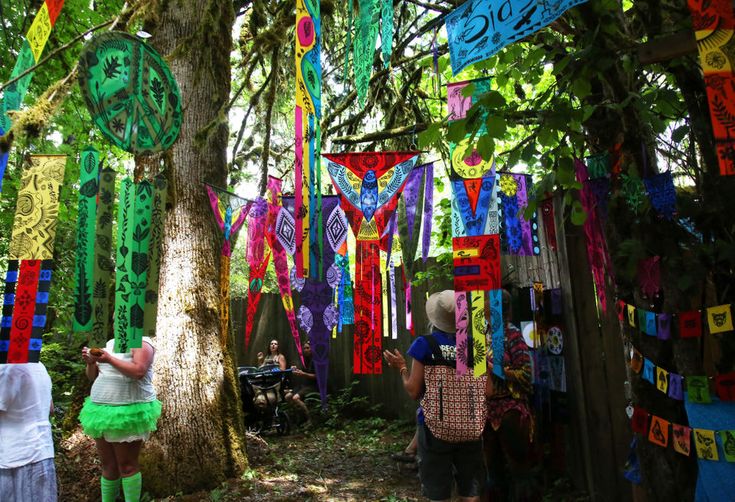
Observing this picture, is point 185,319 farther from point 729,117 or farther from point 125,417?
point 729,117

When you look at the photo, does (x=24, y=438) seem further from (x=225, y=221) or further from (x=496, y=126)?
(x=496, y=126)

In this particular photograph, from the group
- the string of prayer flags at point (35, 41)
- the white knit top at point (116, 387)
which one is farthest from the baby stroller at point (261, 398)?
the string of prayer flags at point (35, 41)

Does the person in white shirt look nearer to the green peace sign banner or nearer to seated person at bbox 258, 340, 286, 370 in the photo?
the green peace sign banner

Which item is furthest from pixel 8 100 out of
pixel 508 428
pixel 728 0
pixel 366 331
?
pixel 508 428

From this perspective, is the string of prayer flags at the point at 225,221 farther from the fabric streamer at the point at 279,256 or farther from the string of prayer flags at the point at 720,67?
the string of prayer flags at the point at 720,67

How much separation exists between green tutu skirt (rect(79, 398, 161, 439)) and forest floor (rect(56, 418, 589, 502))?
86cm

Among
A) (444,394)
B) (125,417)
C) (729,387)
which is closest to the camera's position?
(729,387)

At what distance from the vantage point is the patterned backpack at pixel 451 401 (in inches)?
104

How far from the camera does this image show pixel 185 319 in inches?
153

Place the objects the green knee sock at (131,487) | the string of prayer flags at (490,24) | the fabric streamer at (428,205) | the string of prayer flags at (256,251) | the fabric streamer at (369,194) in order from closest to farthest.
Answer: the string of prayer flags at (490,24), the green knee sock at (131,487), the fabric streamer at (369,194), the fabric streamer at (428,205), the string of prayer flags at (256,251)

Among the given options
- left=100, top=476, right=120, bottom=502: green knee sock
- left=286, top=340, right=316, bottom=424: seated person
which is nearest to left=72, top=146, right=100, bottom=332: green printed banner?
left=100, top=476, right=120, bottom=502: green knee sock

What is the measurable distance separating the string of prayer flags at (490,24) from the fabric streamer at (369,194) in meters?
1.53

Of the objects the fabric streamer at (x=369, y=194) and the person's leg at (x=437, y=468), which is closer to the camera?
the person's leg at (x=437, y=468)

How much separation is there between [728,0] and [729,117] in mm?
351
